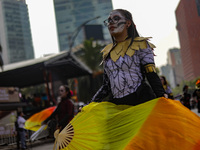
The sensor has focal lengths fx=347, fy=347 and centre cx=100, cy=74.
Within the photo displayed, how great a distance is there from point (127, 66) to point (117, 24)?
1.74 feet

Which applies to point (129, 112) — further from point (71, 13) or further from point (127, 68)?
point (71, 13)

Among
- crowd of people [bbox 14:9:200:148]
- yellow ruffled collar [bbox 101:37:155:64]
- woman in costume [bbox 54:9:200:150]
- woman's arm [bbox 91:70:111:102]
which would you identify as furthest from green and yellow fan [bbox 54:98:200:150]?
yellow ruffled collar [bbox 101:37:155:64]

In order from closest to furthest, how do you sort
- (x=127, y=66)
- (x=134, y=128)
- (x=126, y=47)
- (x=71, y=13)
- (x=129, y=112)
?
(x=134, y=128) → (x=129, y=112) → (x=127, y=66) → (x=126, y=47) → (x=71, y=13)

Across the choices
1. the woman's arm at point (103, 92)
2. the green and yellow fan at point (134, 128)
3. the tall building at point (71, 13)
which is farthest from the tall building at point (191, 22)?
the tall building at point (71, 13)

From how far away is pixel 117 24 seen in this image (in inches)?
152

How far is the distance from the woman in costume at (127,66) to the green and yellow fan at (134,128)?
19 cm

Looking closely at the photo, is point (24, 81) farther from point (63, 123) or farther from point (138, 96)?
point (138, 96)

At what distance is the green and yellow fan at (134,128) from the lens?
2.92 meters

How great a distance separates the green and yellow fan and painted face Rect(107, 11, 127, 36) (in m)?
0.86

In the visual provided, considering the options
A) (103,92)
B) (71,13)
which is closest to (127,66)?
(103,92)

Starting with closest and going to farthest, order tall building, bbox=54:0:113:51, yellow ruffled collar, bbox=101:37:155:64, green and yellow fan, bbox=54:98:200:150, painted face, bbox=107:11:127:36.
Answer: green and yellow fan, bbox=54:98:200:150
yellow ruffled collar, bbox=101:37:155:64
painted face, bbox=107:11:127:36
tall building, bbox=54:0:113:51

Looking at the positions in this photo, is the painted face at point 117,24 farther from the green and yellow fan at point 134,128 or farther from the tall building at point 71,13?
the tall building at point 71,13

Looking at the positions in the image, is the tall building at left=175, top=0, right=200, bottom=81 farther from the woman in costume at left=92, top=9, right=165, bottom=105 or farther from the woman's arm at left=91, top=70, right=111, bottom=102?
the woman's arm at left=91, top=70, right=111, bottom=102

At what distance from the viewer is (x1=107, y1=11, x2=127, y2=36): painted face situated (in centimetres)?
385
